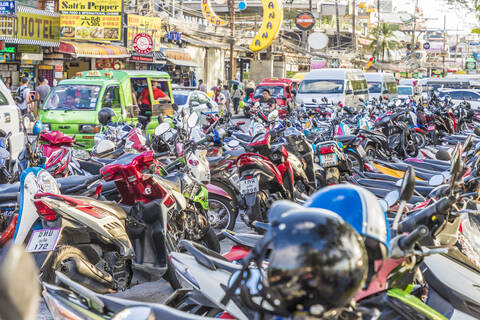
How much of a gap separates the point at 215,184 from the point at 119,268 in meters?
2.45

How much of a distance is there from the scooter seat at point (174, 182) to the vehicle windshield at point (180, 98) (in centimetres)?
1065

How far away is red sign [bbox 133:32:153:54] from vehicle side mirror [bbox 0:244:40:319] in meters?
24.4

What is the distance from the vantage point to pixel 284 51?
47.0 meters

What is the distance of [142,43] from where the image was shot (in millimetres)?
25094

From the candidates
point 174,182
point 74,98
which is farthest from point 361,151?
point 74,98

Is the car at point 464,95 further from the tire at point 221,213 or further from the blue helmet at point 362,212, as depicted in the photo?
the blue helmet at point 362,212

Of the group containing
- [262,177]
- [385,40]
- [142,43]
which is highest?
[385,40]

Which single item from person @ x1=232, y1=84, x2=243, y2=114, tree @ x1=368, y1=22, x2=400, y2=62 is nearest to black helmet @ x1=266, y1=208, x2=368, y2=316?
person @ x1=232, y1=84, x2=243, y2=114

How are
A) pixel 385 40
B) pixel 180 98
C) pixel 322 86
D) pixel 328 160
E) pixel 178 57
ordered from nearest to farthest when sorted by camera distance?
pixel 328 160 < pixel 180 98 < pixel 322 86 < pixel 178 57 < pixel 385 40

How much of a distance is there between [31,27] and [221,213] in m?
15.6

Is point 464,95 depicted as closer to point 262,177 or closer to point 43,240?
point 262,177

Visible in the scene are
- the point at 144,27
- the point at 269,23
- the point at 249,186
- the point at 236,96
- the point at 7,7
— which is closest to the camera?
the point at 249,186

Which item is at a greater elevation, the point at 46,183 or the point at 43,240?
the point at 46,183

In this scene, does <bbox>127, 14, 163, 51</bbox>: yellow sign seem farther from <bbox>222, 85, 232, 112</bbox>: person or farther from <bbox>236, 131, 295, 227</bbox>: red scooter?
<bbox>236, 131, 295, 227</bbox>: red scooter
